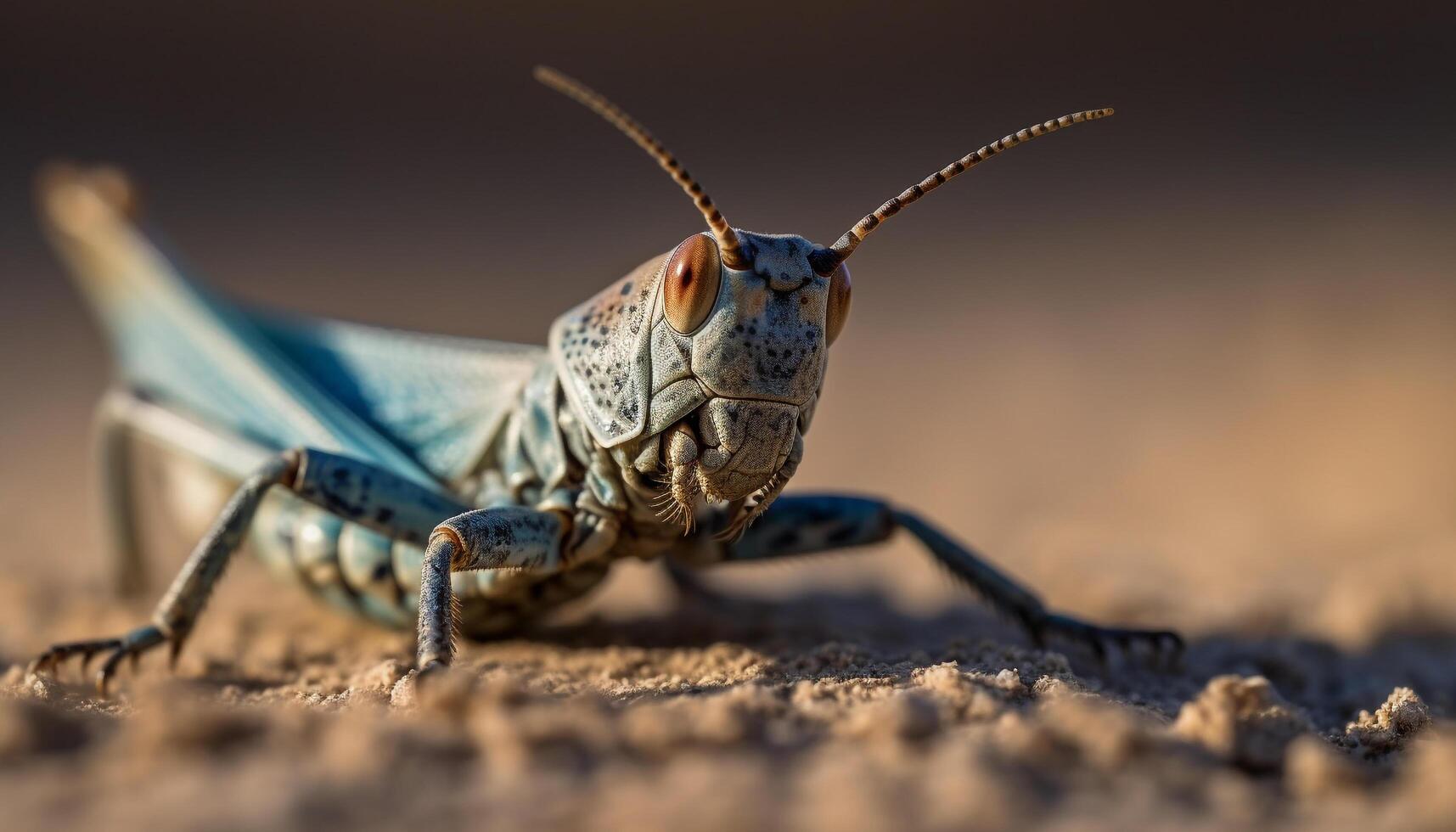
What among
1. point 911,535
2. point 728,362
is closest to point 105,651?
point 728,362

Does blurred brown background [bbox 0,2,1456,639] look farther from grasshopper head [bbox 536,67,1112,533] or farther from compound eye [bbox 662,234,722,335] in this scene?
compound eye [bbox 662,234,722,335]

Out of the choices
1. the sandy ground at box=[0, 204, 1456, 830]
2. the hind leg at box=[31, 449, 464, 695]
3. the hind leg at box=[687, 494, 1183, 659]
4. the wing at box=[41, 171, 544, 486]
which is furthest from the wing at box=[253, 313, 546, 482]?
the hind leg at box=[687, 494, 1183, 659]

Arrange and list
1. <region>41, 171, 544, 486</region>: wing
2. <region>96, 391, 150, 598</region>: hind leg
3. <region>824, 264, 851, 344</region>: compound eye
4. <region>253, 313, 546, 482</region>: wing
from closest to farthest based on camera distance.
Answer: <region>824, 264, 851, 344</region>: compound eye → <region>253, 313, 546, 482</region>: wing → <region>41, 171, 544, 486</region>: wing → <region>96, 391, 150, 598</region>: hind leg

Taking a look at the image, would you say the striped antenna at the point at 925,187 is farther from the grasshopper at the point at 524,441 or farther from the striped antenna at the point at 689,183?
the striped antenna at the point at 689,183

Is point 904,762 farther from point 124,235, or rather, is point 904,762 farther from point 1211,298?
point 1211,298

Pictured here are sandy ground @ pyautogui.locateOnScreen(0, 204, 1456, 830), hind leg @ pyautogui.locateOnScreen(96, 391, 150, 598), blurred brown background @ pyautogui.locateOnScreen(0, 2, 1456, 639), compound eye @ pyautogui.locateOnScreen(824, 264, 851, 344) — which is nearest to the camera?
sandy ground @ pyautogui.locateOnScreen(0, 204, 1456, 830)

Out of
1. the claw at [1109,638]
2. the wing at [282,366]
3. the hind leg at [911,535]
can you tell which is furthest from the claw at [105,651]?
the claw at [1109,638]

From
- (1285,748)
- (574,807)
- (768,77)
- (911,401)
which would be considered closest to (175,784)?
(574,807)
